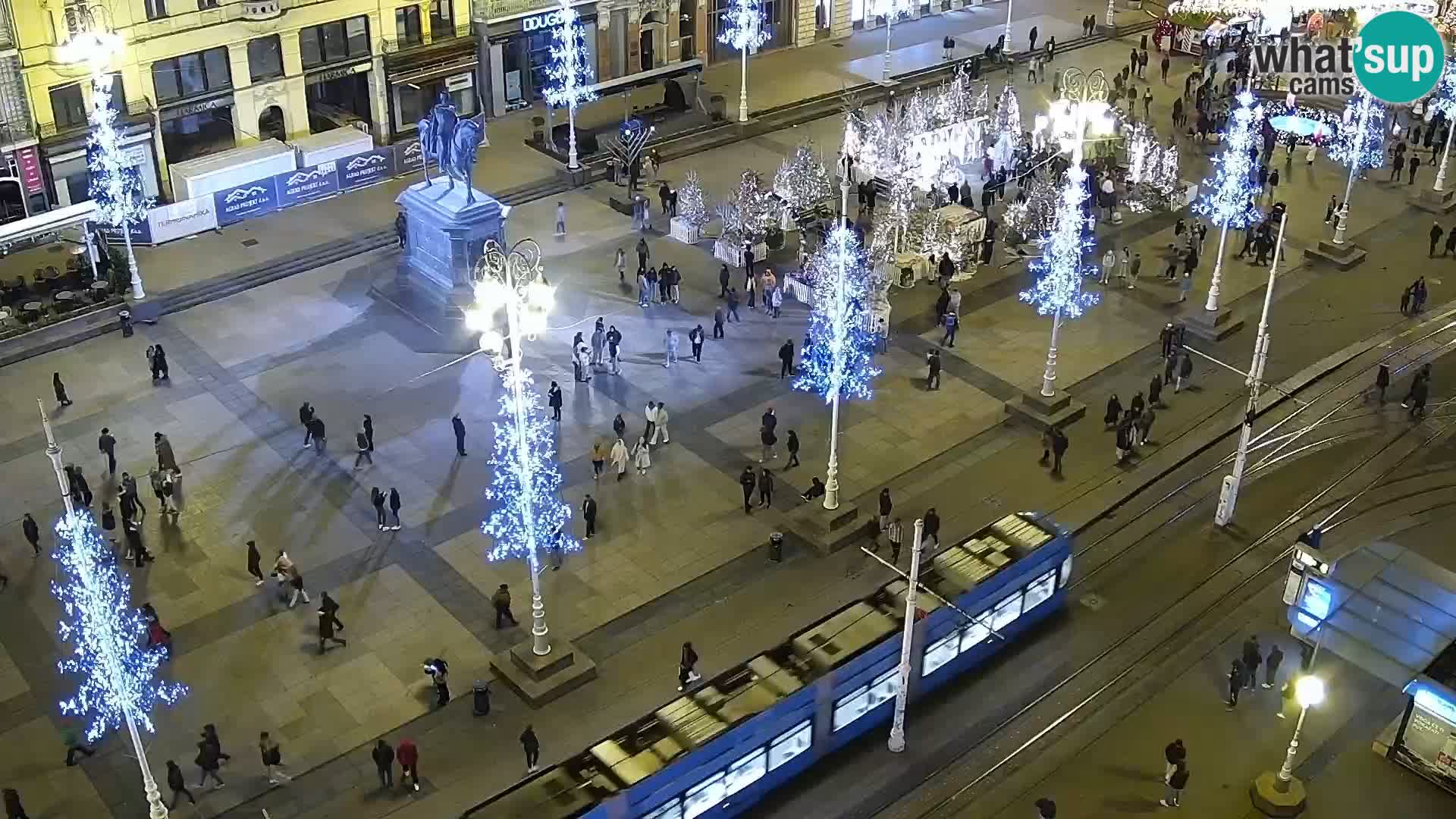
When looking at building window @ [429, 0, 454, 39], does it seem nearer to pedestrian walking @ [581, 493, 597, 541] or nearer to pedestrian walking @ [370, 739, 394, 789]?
pedestrian walking @ [581, 493, 597, 541]

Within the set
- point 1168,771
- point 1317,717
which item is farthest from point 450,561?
point 1317,717

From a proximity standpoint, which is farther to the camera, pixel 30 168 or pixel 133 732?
pixel 30 168

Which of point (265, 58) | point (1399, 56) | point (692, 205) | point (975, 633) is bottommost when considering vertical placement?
point (975, 633)

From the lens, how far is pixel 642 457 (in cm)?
3722

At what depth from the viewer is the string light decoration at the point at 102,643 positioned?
24812 mm

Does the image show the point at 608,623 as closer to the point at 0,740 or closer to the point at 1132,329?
the point at 0,740

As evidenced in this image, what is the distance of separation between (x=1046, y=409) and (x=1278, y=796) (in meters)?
14.1

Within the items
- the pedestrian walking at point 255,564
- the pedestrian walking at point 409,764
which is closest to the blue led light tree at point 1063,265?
the pedestrian walking at point 409,764

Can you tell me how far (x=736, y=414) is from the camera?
39.9 metres

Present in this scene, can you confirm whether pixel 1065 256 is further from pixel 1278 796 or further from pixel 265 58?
pixel 265 58

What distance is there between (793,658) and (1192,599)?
11031mm

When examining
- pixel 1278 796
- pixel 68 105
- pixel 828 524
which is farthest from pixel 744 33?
pixel 1278 796

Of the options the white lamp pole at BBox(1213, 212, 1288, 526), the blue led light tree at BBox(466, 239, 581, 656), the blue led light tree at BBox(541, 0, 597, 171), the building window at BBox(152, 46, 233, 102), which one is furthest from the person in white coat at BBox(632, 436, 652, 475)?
the building window at BBox(152, 46, 233, 102)

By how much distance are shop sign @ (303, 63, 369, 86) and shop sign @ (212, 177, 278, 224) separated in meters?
4.94
